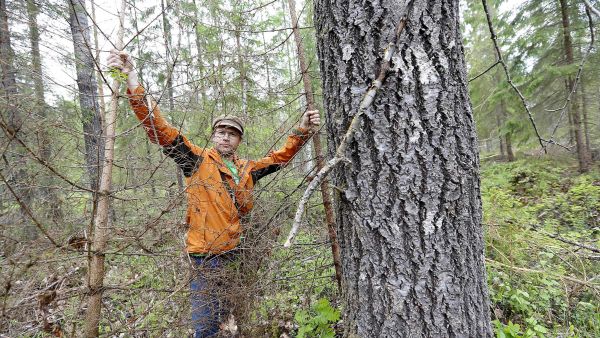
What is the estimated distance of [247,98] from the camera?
158 inches

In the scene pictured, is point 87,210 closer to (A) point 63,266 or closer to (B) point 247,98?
(A) point 63,266

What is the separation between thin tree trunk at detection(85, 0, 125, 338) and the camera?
209 cm

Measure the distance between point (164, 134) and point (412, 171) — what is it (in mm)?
1984

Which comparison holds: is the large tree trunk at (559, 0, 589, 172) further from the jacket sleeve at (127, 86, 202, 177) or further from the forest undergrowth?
the jacket sleeve at (127, 86, 202, 177)

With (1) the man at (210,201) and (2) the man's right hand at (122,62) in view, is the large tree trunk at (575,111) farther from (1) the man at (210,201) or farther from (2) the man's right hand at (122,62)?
(2) the man's right hand at (122,62)

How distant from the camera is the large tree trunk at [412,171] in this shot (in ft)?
4.17

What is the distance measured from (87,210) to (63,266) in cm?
42

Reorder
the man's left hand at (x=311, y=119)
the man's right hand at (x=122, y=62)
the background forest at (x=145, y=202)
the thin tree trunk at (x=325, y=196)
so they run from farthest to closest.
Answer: the thin tree trunk at (x=325, y=196) → the man's left hand at (x=311, y=119) → the man's right hand at (x=122, y=62) → the background forest at (x=145, y=202)

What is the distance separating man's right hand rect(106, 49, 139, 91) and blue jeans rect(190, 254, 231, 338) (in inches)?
61.0

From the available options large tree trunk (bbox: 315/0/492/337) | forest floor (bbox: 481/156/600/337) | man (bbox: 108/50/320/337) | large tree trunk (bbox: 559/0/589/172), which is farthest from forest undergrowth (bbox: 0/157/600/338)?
large tree trunk (bbox: 559/0/589/172)

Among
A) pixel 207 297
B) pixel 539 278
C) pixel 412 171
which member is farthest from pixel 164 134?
pixel 539 278

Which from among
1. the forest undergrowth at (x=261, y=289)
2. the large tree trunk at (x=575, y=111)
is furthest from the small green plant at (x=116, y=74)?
the large tree trunk at (x=575, y=111)

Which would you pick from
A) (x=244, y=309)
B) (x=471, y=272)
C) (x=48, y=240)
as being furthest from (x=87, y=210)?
(x=471, y=272)

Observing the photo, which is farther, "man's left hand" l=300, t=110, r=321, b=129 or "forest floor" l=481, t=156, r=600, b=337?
"man's left hand" l=300, t=110, r=321, b=129
